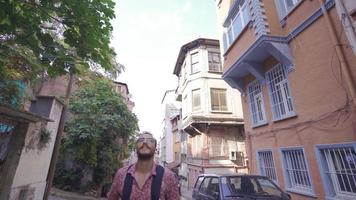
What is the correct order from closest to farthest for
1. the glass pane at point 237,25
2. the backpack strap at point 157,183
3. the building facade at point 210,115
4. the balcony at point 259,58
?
the backpack strap at point 157,183 < the balcony at point 259,58 < the glass pane at point 237,25 < the building facade at point 210,115

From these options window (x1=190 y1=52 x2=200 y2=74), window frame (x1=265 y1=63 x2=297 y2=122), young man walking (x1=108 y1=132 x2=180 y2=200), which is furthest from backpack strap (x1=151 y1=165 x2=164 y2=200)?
window (x1=190 y1=52 x2=200 y2=74)

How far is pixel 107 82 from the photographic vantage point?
1775 cm

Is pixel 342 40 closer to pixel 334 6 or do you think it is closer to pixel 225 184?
pixel 334 6

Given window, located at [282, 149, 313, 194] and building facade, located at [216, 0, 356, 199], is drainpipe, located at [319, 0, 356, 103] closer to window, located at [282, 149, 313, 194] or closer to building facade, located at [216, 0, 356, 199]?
building facade, located at [216, 0, 356, 199]

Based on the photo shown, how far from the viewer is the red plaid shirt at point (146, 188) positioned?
2312 millimetres

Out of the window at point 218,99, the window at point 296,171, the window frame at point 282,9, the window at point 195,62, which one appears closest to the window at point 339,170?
the window at point 296,171

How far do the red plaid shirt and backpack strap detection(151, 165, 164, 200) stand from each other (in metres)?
0.03

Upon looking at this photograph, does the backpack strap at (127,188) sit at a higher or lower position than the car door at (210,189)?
higher

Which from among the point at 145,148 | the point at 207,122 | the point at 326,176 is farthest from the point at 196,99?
the point at 145,148

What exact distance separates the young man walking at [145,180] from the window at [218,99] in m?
16.8

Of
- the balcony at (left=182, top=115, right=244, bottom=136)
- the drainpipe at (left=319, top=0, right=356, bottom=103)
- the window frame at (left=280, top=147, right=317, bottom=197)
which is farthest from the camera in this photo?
the balcony at (left=182, top=115, right=244, bottom=136)

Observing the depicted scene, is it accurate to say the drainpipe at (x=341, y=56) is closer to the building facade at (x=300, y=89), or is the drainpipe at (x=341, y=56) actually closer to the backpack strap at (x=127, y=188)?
the building facade at (x=300, y=89)

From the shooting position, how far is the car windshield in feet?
20.0

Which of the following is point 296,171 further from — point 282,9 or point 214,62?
point 214,62
